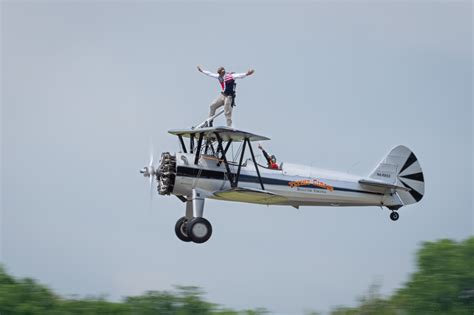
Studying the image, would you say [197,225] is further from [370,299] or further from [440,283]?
[440,283]

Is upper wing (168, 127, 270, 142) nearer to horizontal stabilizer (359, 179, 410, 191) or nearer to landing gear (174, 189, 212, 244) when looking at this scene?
landing gear (174, 189, 212, 244)

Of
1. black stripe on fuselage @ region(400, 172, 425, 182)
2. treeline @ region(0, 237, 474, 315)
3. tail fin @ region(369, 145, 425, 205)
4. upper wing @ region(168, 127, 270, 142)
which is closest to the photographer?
upper wing @ region(168, 127, 270, 142)

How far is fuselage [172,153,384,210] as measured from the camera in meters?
21.2

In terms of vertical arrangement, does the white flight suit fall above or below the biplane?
above

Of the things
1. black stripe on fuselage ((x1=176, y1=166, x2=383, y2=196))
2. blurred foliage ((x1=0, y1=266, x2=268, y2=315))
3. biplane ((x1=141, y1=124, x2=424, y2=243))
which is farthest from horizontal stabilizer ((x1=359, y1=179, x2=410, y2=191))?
blurred foliage ((x1=0, y1=266, x2=268, y2=315))

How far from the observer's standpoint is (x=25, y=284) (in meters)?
33.2

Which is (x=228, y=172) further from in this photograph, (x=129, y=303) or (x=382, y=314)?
(x=129, y=303)

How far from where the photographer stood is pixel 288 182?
22.0 meters

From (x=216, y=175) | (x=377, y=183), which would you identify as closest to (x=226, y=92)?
(x=216, y=175)

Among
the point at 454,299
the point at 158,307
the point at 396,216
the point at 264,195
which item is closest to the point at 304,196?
the point at 264,195

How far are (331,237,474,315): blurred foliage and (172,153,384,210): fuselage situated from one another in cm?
960

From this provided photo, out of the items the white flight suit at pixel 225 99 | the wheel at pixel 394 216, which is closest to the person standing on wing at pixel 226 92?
the white flight suit at pixel 225 99

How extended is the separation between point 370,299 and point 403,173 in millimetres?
5761

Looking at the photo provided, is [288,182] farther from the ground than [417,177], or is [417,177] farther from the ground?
[417,177]
